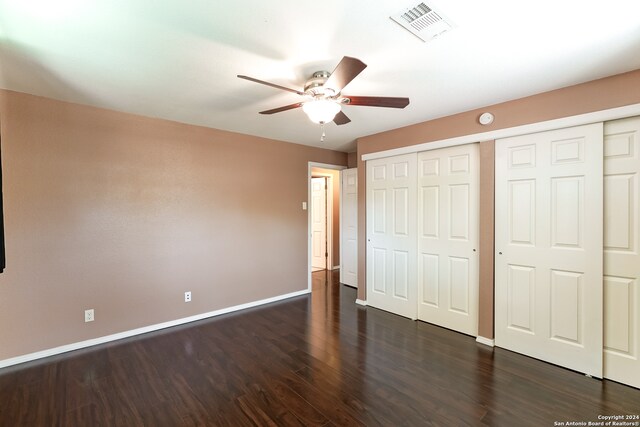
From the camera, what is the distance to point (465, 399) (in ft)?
6.63

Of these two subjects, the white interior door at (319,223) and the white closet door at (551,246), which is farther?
the white interior door at (319,223)

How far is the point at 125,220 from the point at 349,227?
323 cm

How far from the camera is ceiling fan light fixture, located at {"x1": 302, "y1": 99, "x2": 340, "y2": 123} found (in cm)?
195

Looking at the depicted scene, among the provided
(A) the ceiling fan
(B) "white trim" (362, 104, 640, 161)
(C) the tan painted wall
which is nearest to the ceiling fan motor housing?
(A) the ceiling fan

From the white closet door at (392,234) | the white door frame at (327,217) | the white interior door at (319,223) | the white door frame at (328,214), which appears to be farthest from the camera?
the white interior door at (319,223)

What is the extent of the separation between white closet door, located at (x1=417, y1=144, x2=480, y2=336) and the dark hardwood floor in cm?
32

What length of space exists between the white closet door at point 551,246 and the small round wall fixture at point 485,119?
232 mm

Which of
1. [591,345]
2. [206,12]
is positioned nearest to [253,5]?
[206,12]

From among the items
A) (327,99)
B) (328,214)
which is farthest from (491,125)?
(328,214)

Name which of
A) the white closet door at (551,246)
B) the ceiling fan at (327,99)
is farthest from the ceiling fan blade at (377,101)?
the white closet door at (551,246)

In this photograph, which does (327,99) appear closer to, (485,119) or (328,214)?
(485,119)

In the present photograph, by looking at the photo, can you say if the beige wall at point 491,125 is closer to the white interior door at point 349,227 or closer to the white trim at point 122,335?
the white interior door at point 349,227

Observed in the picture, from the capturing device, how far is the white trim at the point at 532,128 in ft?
7.05

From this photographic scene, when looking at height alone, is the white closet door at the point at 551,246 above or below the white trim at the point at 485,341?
above
